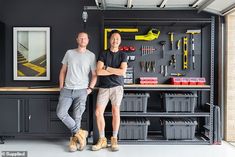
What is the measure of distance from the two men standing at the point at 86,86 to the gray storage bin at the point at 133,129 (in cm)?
27

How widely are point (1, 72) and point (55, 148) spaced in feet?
5.84

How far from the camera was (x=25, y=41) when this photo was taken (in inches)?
195

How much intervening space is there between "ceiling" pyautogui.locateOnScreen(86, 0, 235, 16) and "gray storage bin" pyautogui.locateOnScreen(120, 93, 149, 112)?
4.99 feet

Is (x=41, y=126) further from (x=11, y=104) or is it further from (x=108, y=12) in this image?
(x=108, y=12)

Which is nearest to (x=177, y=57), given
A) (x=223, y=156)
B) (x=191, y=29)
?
(x=191, y=29)

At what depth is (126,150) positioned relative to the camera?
4035mm

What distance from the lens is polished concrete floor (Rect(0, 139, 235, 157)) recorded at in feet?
12.5

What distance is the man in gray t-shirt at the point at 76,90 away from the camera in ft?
13.2

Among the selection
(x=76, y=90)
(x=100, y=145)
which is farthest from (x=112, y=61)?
(x=100, y=145)

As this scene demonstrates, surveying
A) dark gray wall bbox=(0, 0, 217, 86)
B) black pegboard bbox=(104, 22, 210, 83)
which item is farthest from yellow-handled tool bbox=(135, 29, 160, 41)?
dark gray wall bbox=(0, 0, 217, 86)

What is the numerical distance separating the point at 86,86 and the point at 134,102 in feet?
2.71

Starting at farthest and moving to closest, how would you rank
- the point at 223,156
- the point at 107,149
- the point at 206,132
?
1. the point at 206,132
2. the point at 107,149
3. the point at 223,156

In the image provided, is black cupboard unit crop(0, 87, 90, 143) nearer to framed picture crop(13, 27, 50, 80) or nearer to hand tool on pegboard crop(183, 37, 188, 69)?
framed picture crop(13, 27, 50, 80)

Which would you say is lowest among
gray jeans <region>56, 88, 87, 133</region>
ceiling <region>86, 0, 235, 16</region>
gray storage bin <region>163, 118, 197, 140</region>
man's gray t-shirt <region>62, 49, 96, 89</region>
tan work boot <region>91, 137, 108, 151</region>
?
tan work boot <region>91, 137, 108, 151</region>
